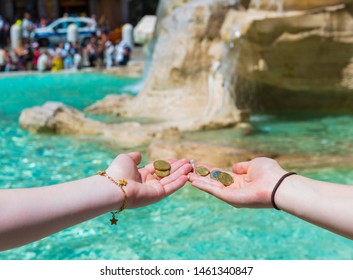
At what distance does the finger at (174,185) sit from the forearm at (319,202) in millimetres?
466

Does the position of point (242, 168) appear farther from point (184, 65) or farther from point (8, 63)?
point (8, 63)

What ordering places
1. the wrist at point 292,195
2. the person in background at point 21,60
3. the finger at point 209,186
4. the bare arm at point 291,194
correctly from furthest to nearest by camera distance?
the person in background at point 21,60
the finger at point 209,186
the wrist at point 292,195
the bare arm at point 291,194

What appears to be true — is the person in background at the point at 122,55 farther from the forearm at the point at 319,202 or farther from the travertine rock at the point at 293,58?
the forearm at the point at 319,202

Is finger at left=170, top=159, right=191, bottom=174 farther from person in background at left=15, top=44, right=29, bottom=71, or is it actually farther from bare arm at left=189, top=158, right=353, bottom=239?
person in background at left=15, top=44, right=29, bottom=71

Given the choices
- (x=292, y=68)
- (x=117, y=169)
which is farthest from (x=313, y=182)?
(x=292, y=68)

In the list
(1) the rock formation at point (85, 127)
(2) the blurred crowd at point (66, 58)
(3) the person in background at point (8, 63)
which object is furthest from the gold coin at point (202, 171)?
(3) the person in background at point (8, 63)

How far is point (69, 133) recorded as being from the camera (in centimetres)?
782

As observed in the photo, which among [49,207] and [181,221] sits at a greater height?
[49,207]

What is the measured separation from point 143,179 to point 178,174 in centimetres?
16

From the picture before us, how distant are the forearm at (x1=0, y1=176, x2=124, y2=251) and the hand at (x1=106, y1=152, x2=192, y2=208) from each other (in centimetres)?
9

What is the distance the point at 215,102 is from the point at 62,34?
61.9ft

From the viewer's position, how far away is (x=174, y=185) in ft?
7.69

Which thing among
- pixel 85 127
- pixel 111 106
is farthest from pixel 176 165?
pixel 111 106

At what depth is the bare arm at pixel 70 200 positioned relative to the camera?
5.63 ft
